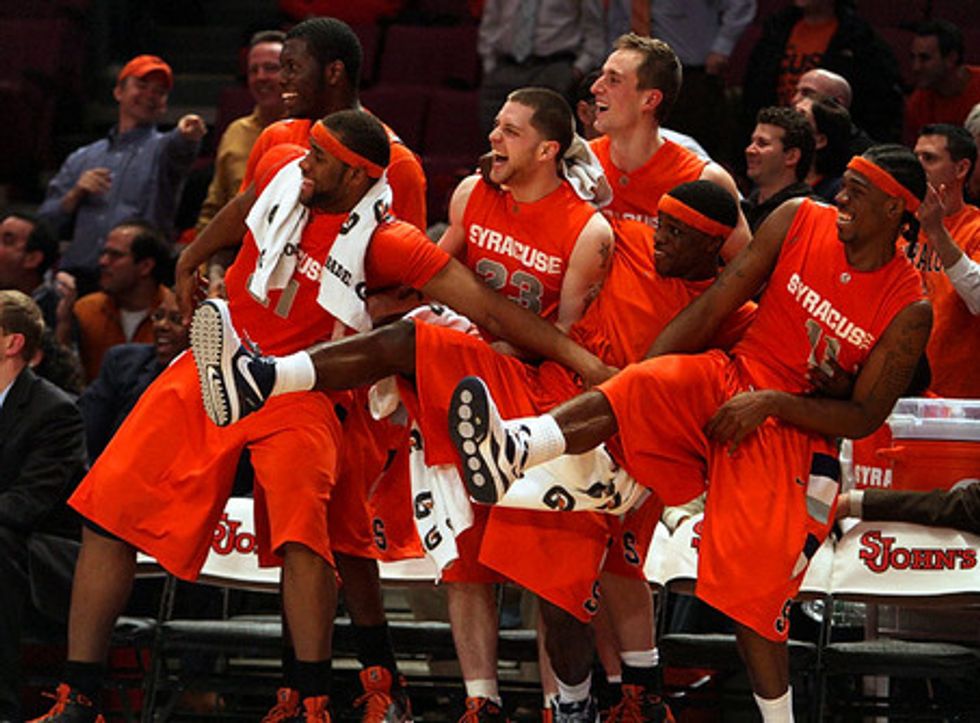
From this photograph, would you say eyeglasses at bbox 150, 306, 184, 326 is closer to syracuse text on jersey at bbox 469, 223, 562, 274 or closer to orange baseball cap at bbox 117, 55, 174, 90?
orange baseball cap at bbox 117, 55, 174, 90

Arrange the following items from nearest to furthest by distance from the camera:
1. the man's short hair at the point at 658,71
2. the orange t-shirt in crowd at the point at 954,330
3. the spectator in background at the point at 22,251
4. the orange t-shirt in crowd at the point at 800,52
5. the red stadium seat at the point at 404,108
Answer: the man's short hair at the point at 658,71, the orange t-shirt in crowd at the point at 954,330, the orange t-shirt in crowd at the point at 800,52, the spectator in background at the point at 22,251, the red stadium seat at the point at 404,108

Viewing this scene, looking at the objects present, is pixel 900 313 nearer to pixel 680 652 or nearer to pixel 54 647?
pixel 680 652

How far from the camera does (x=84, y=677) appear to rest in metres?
5.67

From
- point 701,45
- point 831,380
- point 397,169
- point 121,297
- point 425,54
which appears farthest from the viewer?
point 425,54

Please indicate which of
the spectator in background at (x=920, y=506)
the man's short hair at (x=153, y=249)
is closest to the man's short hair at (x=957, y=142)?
the spectator in background at (x=920, y=506)

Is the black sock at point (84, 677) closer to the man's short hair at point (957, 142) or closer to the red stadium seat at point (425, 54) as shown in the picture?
the man's short hair at point (957, 142)

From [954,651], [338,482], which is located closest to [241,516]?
[338,482]

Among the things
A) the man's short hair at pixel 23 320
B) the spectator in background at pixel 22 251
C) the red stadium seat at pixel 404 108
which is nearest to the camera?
the man's short hair at pixel 23 320

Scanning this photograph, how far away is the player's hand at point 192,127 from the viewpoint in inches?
350

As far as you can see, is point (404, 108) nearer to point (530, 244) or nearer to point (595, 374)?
point (530, 244)

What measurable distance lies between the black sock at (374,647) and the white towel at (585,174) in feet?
4.90

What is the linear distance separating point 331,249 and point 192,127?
3.44m

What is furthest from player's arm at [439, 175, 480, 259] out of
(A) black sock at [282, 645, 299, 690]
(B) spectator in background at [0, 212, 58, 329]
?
(B) spectator in background at [0, 212, 58, 329]

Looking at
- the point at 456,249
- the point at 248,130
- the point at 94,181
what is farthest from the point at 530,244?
the point at 94,181
